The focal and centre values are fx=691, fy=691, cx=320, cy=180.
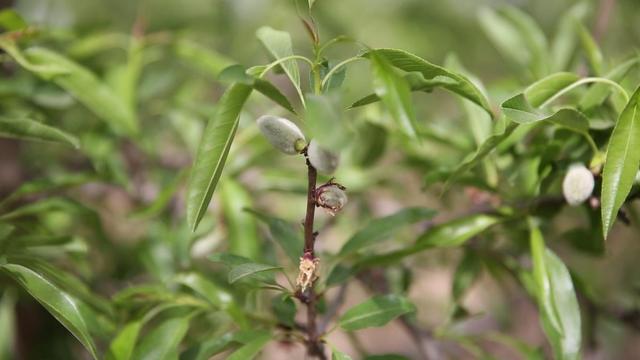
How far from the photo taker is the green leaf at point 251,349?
1.88ft

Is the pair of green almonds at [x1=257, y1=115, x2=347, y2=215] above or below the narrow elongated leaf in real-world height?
below

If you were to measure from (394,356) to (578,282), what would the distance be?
275 millimetres

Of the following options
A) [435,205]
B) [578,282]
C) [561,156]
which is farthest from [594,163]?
[435,205]

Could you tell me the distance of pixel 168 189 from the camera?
2.74 feet

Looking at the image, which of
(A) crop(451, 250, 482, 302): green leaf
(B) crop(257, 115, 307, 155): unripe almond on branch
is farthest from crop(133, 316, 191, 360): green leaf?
(A) crop(451, 250, 482, 302): green leaf

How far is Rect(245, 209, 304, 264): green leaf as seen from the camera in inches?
26.0

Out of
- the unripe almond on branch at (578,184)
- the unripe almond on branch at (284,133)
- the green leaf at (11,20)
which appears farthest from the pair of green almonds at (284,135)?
the green leaf at (11,20)

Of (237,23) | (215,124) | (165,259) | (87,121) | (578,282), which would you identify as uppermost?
(237,23)

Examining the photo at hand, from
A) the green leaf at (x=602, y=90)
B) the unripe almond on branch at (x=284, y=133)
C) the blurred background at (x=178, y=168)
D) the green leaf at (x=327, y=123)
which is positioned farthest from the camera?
the blurred background at (x=178, y=168)

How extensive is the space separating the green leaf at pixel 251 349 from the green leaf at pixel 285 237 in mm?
84

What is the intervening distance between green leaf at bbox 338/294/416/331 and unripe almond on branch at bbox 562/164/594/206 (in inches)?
7.0

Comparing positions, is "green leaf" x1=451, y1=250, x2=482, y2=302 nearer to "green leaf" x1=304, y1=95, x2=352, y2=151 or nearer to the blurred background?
the blurred background

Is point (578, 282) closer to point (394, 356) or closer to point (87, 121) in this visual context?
point (394, 356)

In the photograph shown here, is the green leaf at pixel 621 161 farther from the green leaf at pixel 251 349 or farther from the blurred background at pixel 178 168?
the green leaf at pixel 251 349
